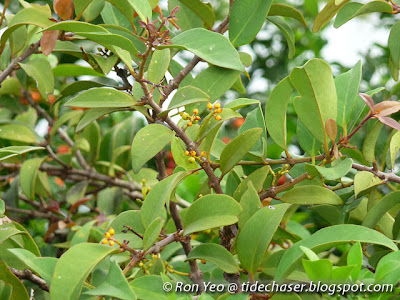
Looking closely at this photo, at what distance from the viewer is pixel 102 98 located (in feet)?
2.56

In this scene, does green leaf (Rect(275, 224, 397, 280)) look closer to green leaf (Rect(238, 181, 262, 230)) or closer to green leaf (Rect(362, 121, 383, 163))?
green leaf (Rect(238, 181, 262, 230))

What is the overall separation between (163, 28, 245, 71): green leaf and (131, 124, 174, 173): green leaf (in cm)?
12

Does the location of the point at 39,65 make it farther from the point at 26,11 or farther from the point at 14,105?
the point at 14,105

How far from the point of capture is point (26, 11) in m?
0.87

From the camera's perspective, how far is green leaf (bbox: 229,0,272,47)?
0.87 metres

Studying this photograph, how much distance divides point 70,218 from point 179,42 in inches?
30.9

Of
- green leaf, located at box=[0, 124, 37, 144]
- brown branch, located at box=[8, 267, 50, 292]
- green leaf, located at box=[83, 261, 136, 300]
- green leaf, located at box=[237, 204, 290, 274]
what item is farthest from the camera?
green leaf, located at box=[0, 124, 37, 144]

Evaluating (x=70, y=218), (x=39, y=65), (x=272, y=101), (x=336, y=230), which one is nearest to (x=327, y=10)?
(x=272, y=101)

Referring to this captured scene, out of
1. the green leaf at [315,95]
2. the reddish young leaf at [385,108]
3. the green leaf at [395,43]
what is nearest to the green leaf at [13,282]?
the green leaf at [315,95]

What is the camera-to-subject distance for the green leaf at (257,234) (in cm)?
71

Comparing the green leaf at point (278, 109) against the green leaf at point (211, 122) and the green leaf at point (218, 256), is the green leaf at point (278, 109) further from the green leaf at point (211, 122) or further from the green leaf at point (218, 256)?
the green leaf at point (218, 256)

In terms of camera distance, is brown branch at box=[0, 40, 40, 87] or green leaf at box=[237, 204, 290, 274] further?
brown branch at box=[0, 40, 40, 87]

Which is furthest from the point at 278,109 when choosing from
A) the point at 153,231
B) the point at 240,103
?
the point at 153,231

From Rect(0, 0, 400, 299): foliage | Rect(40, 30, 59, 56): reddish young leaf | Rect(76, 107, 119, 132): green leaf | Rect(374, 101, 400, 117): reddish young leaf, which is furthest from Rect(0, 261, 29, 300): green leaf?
Rect(374, 101, 400, 117): reddish young leaf
